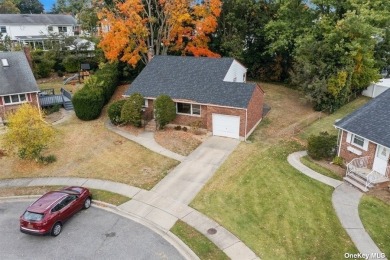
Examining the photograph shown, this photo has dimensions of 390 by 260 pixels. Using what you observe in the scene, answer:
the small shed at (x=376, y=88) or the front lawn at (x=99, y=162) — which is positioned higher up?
the small shed at (x=376, y=88)

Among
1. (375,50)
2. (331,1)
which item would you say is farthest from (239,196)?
(375,50)

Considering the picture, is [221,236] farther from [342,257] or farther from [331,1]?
[331,1]

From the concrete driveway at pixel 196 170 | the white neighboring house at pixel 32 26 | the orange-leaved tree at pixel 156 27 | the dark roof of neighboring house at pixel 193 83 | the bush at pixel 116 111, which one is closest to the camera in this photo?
the concrete driveway at pixel 196 170

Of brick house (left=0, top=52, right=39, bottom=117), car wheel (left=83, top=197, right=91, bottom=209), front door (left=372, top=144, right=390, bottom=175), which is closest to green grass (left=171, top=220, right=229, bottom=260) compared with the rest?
car wheel (left=83, top=197, right=91, bottom=209)

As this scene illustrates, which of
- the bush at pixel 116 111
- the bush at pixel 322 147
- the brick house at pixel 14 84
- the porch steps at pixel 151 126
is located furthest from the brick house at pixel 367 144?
the brick house at pixel 14 84

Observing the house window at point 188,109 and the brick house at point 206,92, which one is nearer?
the brick house at point 206,92

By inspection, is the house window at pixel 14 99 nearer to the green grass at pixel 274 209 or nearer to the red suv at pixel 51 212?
the red suv at pixel 51 212

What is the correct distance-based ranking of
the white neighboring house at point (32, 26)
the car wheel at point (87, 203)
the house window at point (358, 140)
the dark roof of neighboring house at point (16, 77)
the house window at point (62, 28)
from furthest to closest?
the house window at point (62, 28) → the white neighboring house at point (32, 26) → the dark roof of neighboring house at point (16, 77) → the house window at point (358, 140) → the car wheel at point (87, 203)
